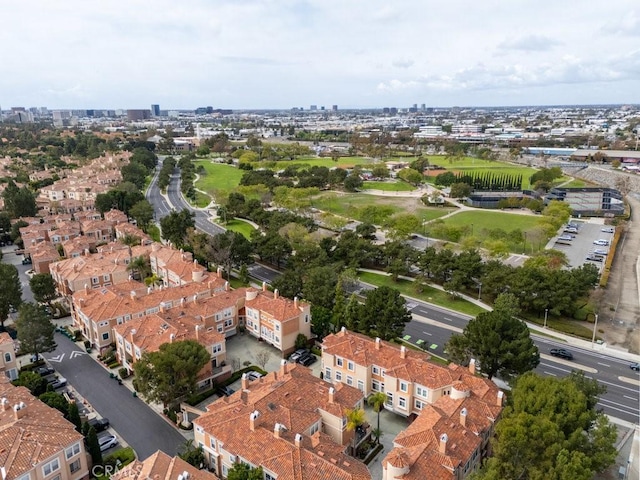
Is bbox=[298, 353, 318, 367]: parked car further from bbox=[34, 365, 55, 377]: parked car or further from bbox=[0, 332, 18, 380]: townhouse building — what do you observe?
bbox=[0, 332, 18, 380]: townhouse building

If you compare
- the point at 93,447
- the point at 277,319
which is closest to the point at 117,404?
the point at 93,447

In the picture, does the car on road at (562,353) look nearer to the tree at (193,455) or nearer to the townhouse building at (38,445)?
the tree at (193,455)

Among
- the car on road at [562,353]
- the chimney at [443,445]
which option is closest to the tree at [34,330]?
the chimney at [443,445]

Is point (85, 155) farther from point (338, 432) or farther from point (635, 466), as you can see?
point (635, 466)

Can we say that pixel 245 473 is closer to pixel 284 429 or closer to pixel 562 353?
pixel 284 429

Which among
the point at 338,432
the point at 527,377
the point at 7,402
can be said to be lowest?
the point at 338,432

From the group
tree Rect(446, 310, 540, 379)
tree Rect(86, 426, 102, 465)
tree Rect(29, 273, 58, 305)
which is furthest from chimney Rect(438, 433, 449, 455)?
tree Rect(29, 273, 58, 305)

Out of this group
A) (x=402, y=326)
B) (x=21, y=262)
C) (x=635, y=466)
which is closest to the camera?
(x=635, y=466)

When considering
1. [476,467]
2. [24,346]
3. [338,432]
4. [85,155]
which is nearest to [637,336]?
[476,467]

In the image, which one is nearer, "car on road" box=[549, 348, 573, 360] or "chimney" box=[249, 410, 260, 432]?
"chimney" box=[249, 410, 260, 432]
